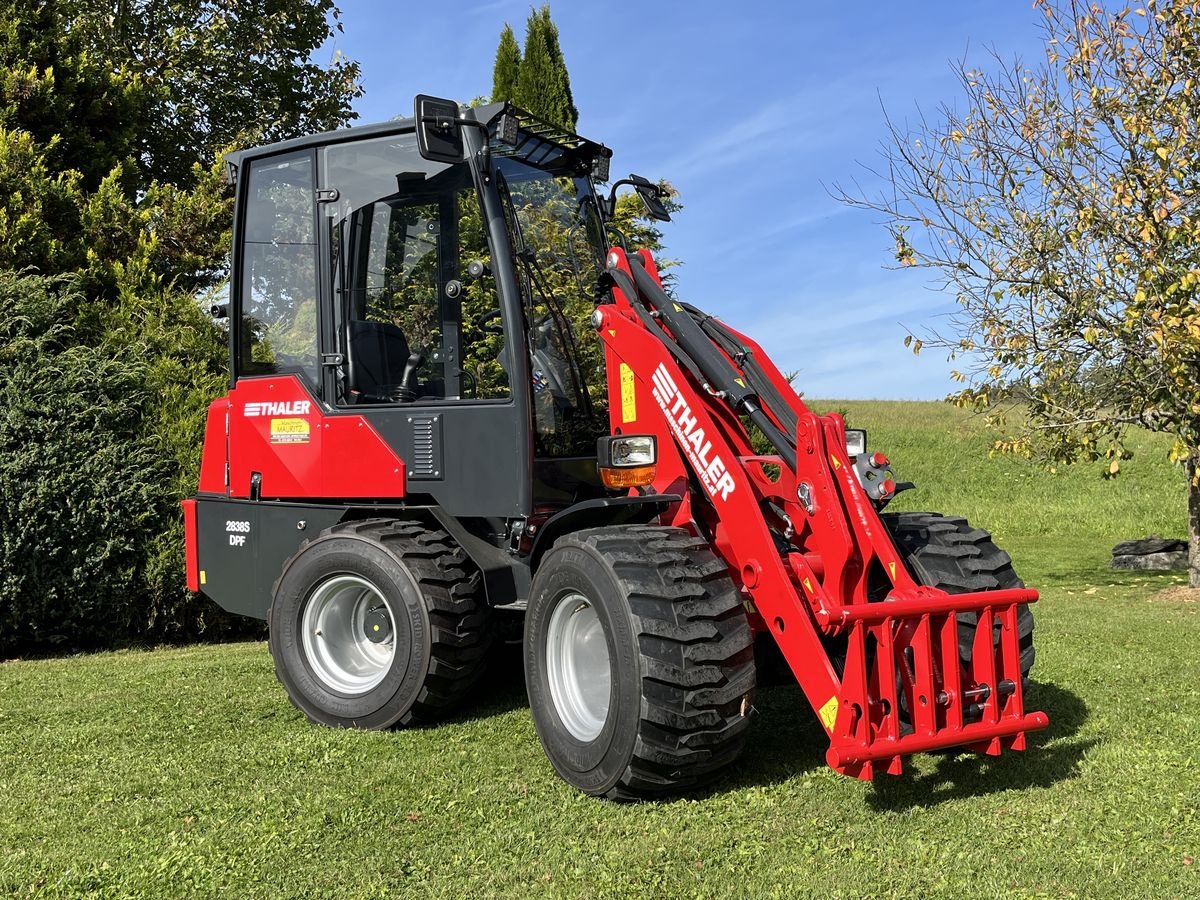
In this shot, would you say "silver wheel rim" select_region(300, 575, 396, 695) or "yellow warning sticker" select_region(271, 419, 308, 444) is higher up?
"yellow warning sticker" select_region(271, 419, 308, 444)

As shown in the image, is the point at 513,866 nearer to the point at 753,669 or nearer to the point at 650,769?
the point at 650,769

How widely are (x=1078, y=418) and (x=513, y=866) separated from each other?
8.54 m

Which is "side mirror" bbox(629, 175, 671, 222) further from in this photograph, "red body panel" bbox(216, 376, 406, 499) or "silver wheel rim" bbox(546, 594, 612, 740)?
"silver wheel rim" bbox(546, 594, 612, 740)

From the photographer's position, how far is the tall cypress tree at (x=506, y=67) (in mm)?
19031

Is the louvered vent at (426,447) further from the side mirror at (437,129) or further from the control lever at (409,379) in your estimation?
the side mirror at (437,129)

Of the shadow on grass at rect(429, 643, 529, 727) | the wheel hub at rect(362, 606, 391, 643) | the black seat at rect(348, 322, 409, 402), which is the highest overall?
the black seat at rect(348, 322, 409, 402)

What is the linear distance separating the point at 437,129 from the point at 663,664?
8.54 ft

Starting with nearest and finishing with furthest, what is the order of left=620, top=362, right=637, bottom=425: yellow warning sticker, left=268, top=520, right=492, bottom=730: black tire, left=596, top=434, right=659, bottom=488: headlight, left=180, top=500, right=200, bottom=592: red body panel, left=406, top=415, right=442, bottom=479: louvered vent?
left=596, top=434, right=659, bottom=488: headlight
left=620, top=362, right=637, bottom=425: yellow warning sticker
left=268, top=520, right=492, bottom=730: black tire
left=406, top=415, right=442, bottom=479: louvered vent
left=180, top=500, right=200, bottom=592: red body panel

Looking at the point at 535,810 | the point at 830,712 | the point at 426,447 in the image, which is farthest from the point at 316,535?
the point at 830,712

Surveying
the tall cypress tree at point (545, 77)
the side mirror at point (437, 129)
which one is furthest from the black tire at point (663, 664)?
the tall cypress tree at point (545, 77)

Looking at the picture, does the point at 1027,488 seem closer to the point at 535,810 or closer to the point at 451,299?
the point at 451,299

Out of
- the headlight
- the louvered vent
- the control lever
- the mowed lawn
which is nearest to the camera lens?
the mowed lawn

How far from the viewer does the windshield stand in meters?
5.44

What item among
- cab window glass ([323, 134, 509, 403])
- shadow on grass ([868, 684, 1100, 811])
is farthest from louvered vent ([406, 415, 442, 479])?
shadow on grass ([868, 684, 1100, 811])
